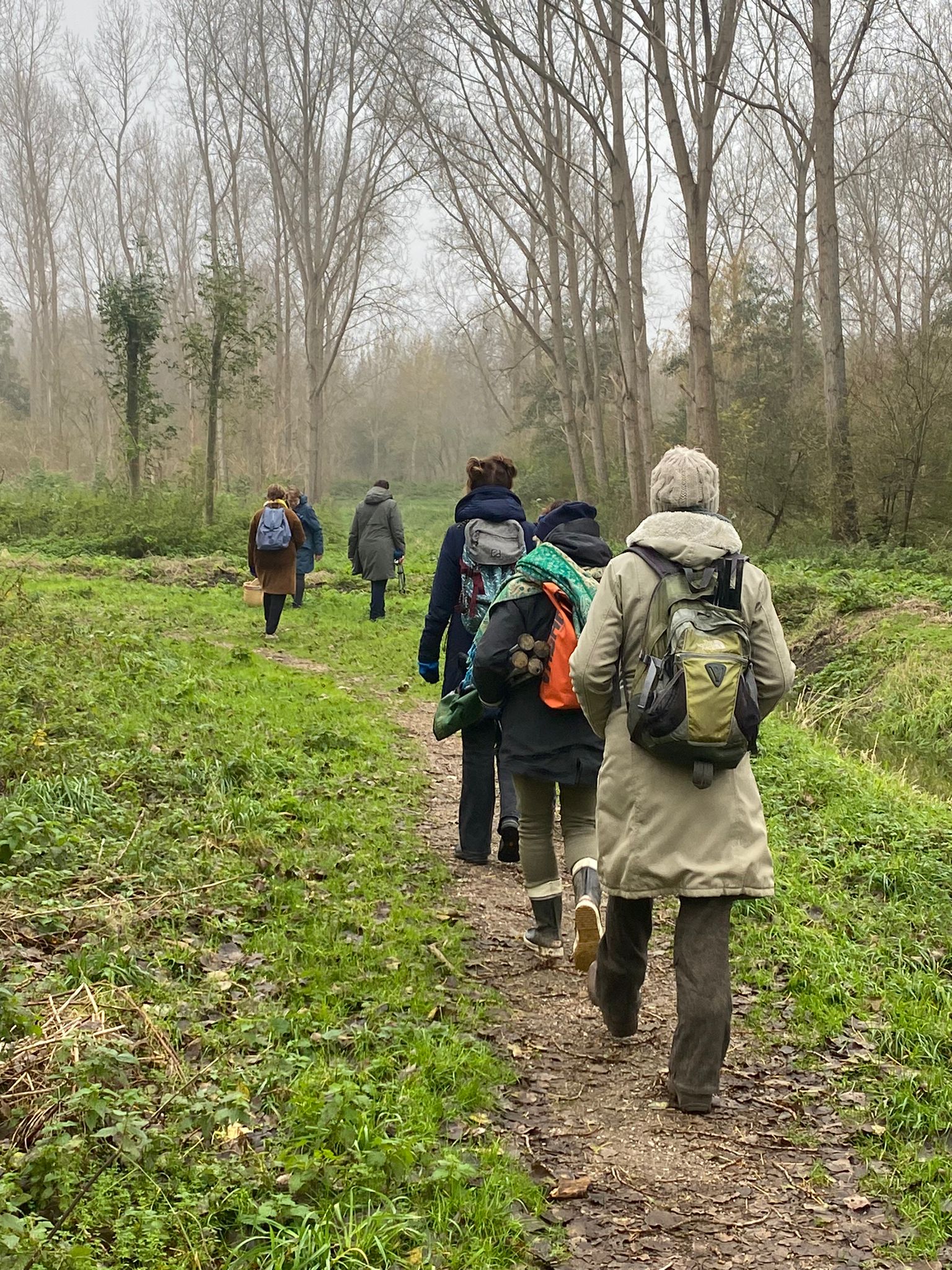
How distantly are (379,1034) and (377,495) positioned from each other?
37.2 feet

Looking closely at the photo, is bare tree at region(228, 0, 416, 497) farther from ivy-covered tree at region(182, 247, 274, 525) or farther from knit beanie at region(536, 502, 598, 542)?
knit beanie at region(536, 502, 598, 542)

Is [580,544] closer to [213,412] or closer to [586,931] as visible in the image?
[586,931]

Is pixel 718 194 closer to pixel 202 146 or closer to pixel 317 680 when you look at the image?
pixel 202 146

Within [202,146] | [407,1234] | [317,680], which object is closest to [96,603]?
[317,680]

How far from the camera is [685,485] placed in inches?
142

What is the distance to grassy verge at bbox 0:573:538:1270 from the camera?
2643mm

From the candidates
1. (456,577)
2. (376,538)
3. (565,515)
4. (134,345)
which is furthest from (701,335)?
(134,345)

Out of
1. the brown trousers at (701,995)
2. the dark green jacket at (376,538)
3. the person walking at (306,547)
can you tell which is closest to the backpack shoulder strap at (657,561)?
the brown trousers at (701,995)

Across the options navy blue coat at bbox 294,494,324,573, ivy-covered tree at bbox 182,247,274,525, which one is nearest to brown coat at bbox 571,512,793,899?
navy blue coat at bbox 294,494,324,573

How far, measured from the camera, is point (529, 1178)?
124 inches

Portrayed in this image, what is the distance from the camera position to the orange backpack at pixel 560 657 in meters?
4.48

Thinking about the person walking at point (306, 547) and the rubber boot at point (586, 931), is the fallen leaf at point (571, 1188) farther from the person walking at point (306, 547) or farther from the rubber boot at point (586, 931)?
the person walking at point (306, 547)

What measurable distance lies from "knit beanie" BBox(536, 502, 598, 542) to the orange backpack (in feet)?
1.29

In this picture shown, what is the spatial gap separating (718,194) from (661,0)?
2161 cm
